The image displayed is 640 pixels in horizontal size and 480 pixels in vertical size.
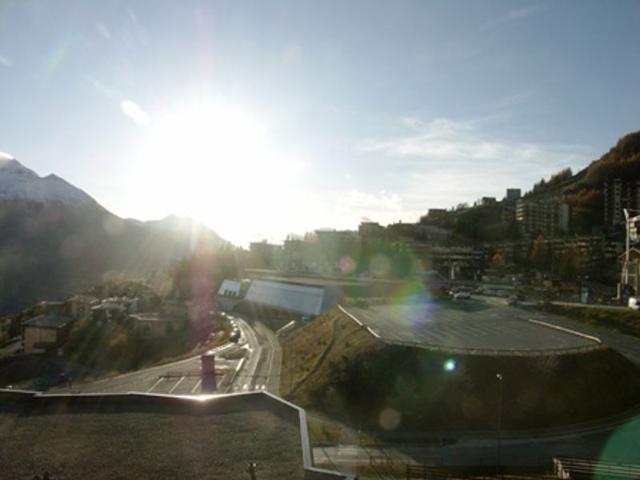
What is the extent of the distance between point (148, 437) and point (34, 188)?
443ft

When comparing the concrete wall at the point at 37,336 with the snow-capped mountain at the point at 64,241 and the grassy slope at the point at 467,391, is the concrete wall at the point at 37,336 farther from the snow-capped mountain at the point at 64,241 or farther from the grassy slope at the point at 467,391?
the snow-capped mountain at the point at 64,241

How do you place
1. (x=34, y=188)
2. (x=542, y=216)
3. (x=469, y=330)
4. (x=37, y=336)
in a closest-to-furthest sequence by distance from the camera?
(x=469, y=330)
(x=37, y=336)
(x=542, y=216)
(x=34, y=188)

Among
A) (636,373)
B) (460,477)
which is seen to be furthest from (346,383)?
(636,373)

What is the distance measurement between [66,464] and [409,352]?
11308 mm

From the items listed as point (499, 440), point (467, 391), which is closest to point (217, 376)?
point (467, 391)

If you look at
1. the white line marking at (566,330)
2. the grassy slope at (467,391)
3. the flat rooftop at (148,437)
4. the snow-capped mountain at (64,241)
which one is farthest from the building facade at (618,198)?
the flat rooftop at (148,437)

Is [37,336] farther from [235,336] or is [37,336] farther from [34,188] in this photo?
[34,188]

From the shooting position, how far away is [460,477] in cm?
1063

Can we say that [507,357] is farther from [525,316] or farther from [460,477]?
[525,316]

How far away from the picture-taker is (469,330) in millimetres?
19469

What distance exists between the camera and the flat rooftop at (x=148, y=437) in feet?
20.7

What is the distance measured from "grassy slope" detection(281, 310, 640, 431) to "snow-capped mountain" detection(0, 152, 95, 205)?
114 m

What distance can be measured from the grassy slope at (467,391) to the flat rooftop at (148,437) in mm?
6948

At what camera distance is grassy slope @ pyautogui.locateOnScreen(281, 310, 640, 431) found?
13.9 meters
